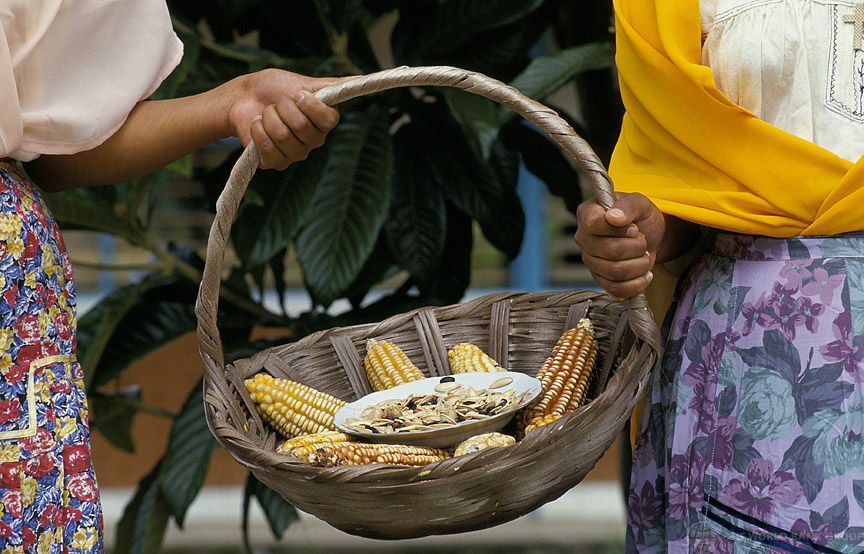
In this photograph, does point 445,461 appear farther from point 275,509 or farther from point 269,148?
point 275,509

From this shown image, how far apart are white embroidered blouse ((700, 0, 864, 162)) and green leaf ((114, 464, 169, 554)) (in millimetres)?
1488

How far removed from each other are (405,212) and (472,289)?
209cm

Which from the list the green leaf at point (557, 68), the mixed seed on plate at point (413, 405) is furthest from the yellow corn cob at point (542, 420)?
the green leaf at point (557, 68)

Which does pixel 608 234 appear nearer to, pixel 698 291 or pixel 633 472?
pixel 698 291

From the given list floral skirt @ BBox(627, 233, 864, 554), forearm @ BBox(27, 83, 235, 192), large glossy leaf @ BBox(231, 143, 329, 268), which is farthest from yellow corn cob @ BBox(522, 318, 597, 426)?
large glossy leaf @ BBox(231, 143, 329, 268)

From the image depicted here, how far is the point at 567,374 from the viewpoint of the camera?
0.97 m

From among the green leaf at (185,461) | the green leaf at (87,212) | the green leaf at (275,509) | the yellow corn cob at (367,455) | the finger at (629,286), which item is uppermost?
the finger at (629,286)

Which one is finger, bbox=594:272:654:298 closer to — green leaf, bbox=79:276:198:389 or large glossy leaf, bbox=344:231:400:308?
large glossy leaf, bbox=344:231:400:308

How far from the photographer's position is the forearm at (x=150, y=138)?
35.6 inches

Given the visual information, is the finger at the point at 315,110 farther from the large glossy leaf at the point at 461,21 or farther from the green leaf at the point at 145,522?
the green leaf at the point at 145,522

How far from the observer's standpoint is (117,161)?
91 cm

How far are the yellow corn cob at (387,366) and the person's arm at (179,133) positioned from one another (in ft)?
1.02

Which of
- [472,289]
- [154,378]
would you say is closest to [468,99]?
[472,289]

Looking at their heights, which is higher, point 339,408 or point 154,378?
point 339,408
